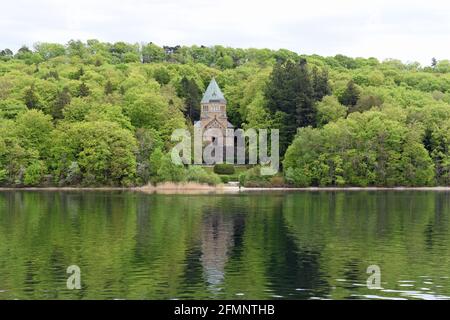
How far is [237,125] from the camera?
12306 centimetres

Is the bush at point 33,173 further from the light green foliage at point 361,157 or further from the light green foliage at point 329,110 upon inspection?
the light green foliage at point 329,110

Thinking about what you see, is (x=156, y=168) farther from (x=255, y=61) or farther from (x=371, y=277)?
(x=255, y=61)

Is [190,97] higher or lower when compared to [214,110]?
higher

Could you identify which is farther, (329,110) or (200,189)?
(329,110)

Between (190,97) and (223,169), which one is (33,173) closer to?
(223,169)

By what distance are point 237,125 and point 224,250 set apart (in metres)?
86.1

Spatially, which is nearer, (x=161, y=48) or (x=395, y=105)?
(x=395, y=105)

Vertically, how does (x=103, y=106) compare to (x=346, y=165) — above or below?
above

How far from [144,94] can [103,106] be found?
8.59 meters

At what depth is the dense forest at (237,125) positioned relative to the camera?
9038 cm

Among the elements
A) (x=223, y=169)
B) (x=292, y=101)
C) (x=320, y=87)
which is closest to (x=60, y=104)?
(x=223, y=169)

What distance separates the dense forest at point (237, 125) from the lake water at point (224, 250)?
88.0 feet

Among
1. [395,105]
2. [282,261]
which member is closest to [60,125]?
[395,105]

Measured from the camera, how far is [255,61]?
178m
